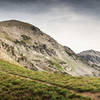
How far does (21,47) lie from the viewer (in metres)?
199

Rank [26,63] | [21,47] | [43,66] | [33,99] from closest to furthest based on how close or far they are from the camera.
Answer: [33,99], [26,63], [43,66], [21,47]

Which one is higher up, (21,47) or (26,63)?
(21,47)

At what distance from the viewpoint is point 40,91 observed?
17141 mm

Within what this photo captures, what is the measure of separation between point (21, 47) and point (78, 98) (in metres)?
190

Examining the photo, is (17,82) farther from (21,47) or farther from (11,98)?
(21,47)

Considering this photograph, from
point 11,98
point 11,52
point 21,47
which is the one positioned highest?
point 21,47

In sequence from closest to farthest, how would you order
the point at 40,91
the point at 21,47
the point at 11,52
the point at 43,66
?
the point at 40,91 → the point at 11,52 → the point at 43,66 → the point at 21,47

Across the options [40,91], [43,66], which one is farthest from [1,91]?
[43,66]

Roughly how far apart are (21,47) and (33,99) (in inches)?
7429

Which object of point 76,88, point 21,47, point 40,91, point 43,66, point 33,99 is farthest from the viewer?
point 21,47

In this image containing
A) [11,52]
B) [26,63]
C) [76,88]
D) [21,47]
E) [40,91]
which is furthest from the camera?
[21,47]

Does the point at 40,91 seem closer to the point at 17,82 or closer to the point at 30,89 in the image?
the point at 30,89

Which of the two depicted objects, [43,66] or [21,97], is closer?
[21,97]

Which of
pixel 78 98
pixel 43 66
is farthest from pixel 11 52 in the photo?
pixel 78 98
